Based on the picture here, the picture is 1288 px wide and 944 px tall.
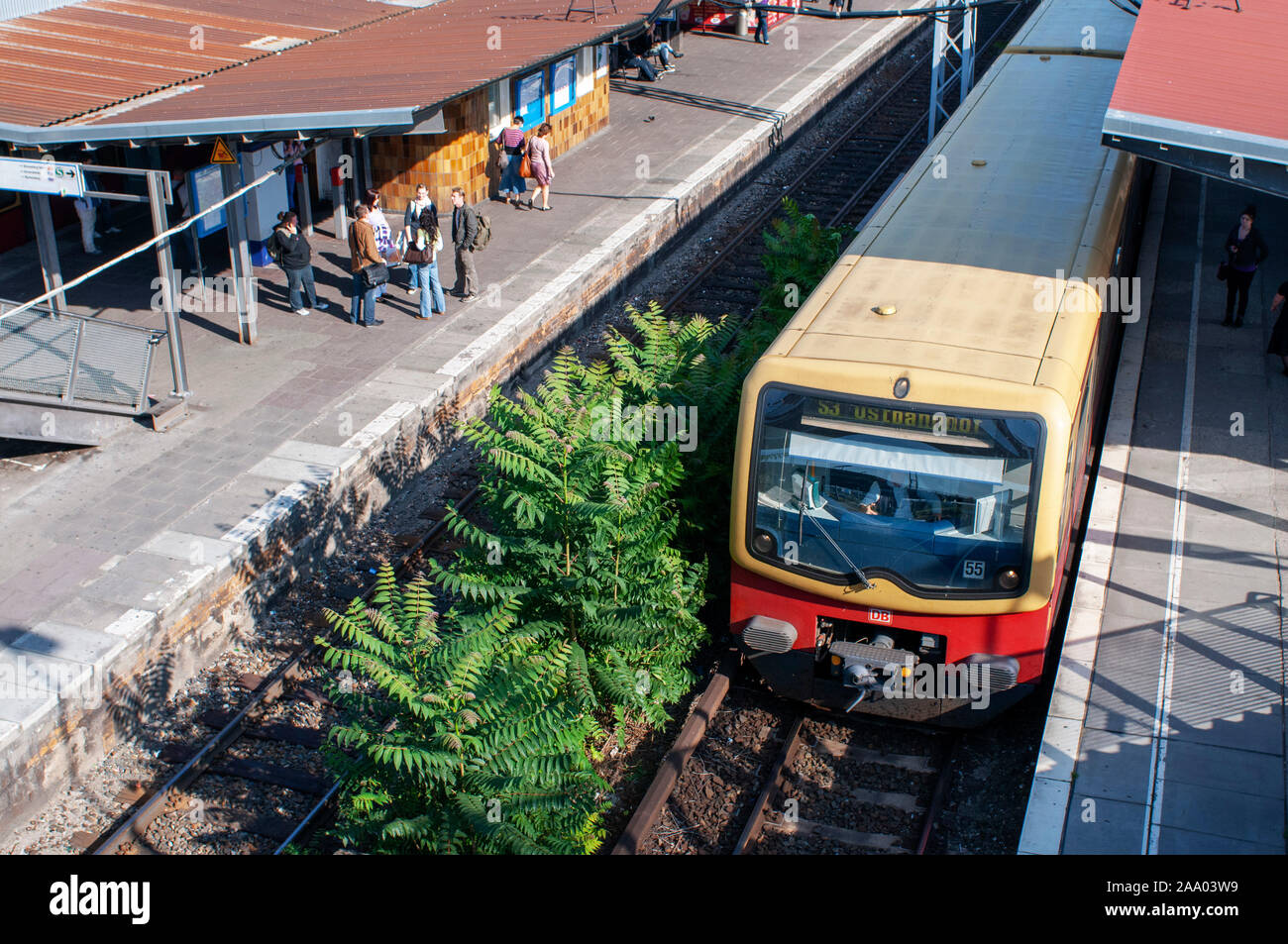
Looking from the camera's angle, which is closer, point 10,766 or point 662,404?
point 10,766

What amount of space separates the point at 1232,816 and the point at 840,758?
2491mm

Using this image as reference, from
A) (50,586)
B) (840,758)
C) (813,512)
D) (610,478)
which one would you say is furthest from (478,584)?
(50,586)

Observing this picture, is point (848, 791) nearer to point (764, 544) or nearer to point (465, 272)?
point (764, 544)

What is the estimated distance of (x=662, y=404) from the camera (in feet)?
33.7

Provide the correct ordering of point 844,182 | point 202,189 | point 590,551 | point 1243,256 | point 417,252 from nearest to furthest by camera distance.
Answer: point 590,551
point 1243,256
point 202,189
point 417,252
point 844,182

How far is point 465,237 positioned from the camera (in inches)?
616

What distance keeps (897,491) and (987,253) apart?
259 cm

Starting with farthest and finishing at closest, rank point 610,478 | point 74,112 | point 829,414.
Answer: point 74,112 < point 610,478 < point 829,414

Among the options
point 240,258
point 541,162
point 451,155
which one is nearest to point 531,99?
point 541,162

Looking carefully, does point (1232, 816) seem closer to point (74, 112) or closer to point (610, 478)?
point (610, 478)

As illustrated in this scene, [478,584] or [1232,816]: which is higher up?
[478,584]

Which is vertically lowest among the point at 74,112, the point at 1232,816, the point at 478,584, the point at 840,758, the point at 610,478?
the point at 840,758

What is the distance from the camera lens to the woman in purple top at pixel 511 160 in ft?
63.8

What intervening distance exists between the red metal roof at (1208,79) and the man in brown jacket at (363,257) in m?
8.36
